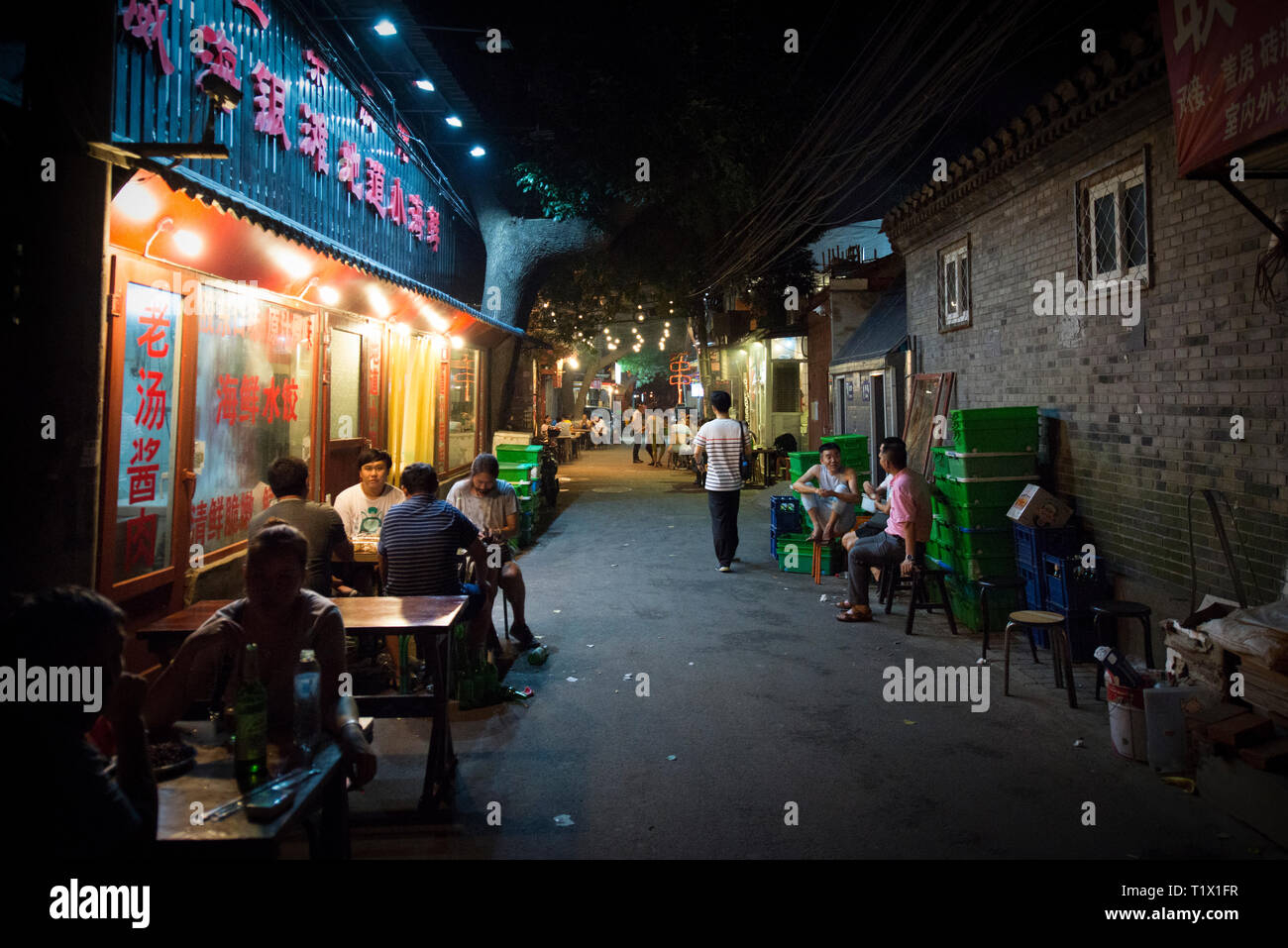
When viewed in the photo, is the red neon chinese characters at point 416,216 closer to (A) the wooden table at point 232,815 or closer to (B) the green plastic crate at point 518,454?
(B) the green plastic crate at point 518,454

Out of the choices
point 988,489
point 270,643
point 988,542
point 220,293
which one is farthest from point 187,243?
point 988,542

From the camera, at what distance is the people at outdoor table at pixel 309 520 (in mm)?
5570

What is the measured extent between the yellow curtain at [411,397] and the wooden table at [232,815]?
8286 millimetres

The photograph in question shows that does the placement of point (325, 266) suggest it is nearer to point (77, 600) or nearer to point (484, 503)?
point (484, 503)

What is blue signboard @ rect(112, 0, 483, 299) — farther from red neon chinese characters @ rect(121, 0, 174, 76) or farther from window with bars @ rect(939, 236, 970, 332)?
window with bars @ rect(939, 236, 970, 332)

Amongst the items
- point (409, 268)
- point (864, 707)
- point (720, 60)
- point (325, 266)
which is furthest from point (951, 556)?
point (720, 60)

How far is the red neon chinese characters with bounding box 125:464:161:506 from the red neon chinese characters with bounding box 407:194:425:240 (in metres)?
8.10

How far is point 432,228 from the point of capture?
14.0 metres

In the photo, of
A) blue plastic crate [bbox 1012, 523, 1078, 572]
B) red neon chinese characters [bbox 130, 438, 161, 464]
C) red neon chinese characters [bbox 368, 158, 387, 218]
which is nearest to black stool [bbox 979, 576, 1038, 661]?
blue plastic crate [bbox 1012, 523, 1078, 572]

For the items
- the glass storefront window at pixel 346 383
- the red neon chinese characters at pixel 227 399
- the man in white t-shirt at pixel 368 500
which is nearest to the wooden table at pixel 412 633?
the man in white t-shirt at pixel 368 500

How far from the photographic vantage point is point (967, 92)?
342 inches

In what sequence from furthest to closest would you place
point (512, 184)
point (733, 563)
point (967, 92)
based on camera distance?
point (512, 184)
point (733, 563)
point (967, 92)

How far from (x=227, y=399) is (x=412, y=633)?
12.6 ft
